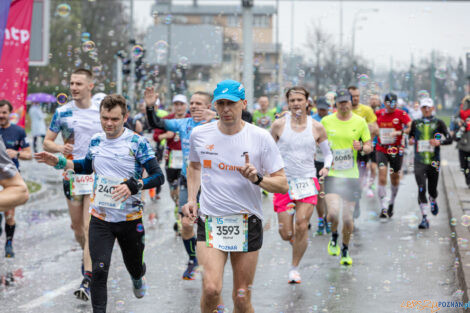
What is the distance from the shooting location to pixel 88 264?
6.69m

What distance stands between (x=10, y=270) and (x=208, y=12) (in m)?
96.0

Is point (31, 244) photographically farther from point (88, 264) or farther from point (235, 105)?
point (235, 105)

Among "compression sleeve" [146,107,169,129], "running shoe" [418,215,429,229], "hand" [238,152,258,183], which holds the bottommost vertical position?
"running shoe" [418,215,429,229]

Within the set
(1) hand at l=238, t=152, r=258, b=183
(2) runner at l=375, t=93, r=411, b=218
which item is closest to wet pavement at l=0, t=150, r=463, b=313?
(2) runner at l=375, t=93, r=411, b=218

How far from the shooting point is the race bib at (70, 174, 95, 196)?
6902 millimetres

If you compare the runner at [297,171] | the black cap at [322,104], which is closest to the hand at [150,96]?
the runner at [297,171]

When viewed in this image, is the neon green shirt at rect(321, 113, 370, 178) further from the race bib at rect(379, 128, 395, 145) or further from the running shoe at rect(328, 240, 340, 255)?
the race bib at rect(379, 128, 395, 145)

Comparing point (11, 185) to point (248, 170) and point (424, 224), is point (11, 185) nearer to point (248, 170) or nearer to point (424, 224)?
point (248, 170)

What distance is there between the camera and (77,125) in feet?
23.4

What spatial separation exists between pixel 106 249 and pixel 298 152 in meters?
2.63

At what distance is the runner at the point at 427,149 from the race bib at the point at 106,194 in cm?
615

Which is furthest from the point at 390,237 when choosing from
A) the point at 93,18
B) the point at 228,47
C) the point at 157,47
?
the point at 228,47

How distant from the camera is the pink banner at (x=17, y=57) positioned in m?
11.0

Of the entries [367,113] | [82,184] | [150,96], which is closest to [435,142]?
[367,113]
